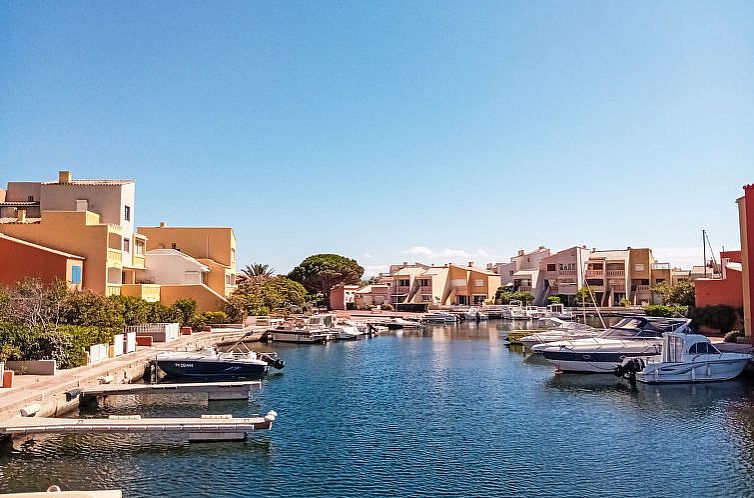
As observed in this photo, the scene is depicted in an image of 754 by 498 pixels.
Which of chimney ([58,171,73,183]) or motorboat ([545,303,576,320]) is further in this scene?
motorboat ([545,303,576,320])

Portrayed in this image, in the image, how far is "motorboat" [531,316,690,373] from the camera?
36.0 m

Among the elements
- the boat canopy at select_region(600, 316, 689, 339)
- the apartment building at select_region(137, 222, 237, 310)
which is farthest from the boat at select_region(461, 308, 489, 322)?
the boat canopy at select_region(600, 316, 689, 339)

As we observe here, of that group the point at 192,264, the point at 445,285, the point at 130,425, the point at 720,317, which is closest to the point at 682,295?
the point at 720,317

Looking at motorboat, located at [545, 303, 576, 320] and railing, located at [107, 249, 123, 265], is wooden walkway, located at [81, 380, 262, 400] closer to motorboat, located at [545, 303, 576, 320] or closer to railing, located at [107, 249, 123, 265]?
railing, located at [107, 249, 123, 265]

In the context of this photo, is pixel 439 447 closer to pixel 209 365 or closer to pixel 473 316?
pixel 209 365

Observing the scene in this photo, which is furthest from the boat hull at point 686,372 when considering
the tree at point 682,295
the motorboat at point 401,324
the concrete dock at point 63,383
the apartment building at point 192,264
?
the motorboat at point 401,324

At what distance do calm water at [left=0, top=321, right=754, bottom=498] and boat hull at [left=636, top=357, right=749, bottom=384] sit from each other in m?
0.83

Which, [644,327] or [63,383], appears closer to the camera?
[63,383]

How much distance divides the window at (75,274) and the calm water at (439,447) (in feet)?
55.1

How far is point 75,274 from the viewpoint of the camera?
43.1 m

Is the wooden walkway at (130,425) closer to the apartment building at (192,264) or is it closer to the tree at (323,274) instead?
the apartment building at (192,264)

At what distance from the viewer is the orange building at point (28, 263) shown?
4047 cm

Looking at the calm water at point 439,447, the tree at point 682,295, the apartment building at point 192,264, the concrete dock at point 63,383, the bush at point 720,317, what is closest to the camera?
the calm water at point 439,447

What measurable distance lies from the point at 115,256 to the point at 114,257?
0.26 m
